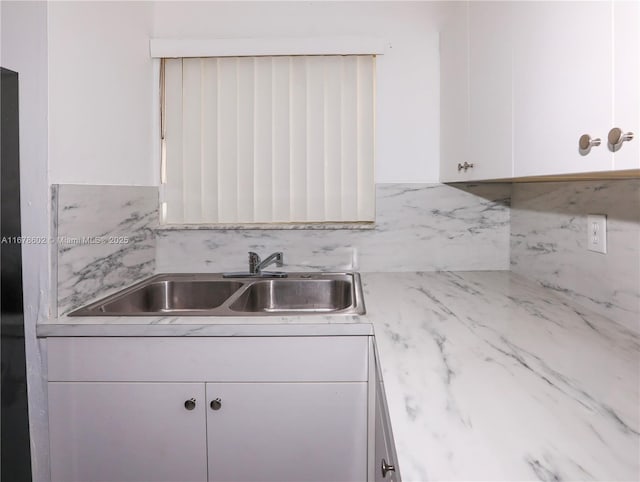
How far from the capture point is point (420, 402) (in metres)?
0.74

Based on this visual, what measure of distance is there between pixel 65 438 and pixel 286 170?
4.45 ft

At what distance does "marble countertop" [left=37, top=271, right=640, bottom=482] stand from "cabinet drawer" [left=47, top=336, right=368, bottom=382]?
0.11ft

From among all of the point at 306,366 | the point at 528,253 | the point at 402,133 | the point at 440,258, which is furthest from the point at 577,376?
the point at 402,133

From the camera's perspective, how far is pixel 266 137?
6.61ft

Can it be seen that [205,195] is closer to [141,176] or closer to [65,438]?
[141,176]

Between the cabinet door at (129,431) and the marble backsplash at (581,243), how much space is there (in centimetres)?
128

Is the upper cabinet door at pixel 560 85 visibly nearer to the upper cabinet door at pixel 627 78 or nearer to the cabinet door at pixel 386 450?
the upper cabinet door at pixel 627 78

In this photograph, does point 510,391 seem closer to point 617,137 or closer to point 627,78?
point 617,137

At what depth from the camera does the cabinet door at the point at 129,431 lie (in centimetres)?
129

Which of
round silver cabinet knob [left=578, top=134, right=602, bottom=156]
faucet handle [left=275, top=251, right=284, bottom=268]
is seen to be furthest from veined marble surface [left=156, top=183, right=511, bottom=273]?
round silver cabinet knob [left=578, top=134, right=602, bottom=156]

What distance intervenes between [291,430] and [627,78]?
1.22m

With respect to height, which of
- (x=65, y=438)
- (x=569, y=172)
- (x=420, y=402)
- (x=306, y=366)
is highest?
(x=569, y=172)

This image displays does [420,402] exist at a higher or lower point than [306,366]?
higher

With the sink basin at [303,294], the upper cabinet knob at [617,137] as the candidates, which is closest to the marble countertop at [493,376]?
the sink basin at [303,294]
